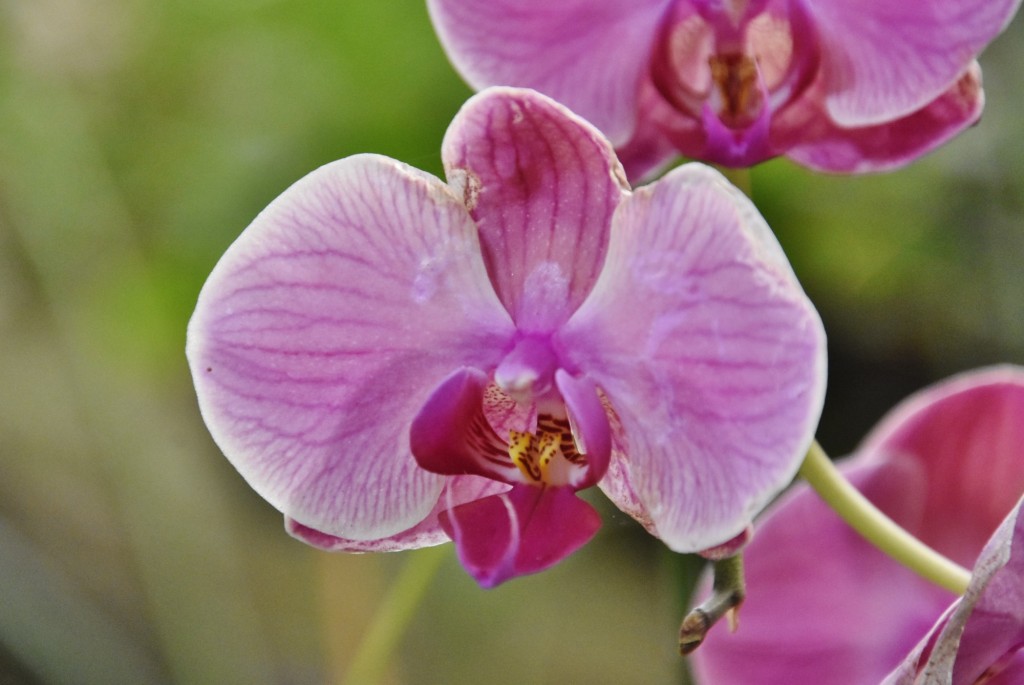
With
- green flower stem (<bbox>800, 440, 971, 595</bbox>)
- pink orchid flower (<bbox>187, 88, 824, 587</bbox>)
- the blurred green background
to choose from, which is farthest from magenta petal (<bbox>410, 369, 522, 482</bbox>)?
the blurred green background

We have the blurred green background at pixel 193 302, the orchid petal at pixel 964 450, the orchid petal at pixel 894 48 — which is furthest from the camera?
the blurred green background at pixel 193 302

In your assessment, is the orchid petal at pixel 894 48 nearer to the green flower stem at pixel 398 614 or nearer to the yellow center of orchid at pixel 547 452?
the yellow center of orchid at pixel 547 452

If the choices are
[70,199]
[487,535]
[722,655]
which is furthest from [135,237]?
[487,535]

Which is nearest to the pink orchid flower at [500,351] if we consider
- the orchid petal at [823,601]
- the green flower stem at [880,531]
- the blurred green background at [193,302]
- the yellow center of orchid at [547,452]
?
the yellow center of orchid at [547,452]

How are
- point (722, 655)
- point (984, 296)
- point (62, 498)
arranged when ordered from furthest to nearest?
point (62, 498), point (984, 296), point (722, 655)

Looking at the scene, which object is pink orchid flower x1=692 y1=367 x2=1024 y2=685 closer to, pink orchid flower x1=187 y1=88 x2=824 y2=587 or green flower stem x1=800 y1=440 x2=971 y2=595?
green flower stem x1=800 y1=440 x2=971 y2=595

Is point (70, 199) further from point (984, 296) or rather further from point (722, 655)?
point (984, 296)

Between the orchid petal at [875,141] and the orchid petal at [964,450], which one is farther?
the orchid petal at [964,450]
